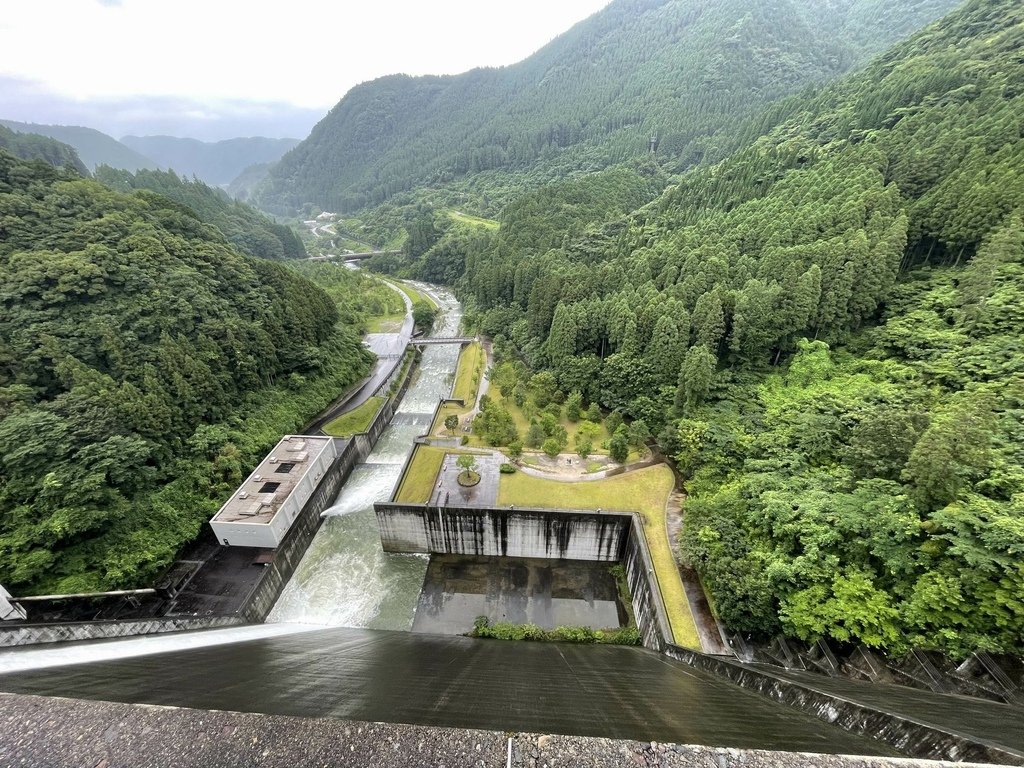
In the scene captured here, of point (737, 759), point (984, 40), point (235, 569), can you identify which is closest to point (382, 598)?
point (235, 569)

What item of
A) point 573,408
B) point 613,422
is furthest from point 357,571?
point 613,422

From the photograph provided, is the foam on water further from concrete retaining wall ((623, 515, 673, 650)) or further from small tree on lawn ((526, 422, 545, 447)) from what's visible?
small tree on lawn ((526, 422, 545, 447))

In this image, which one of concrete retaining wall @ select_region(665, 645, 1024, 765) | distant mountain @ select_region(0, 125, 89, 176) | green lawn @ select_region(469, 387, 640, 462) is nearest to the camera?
concrete retaining wall @ select_region(665, 645, 1024, 765)

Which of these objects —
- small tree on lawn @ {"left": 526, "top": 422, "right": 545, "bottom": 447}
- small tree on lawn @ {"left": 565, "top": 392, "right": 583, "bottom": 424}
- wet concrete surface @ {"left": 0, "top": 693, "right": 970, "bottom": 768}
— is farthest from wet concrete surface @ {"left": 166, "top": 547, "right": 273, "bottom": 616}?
small tree on lawn @ {"left": 565, "top": 392, "right": 583, "bottom": 424}

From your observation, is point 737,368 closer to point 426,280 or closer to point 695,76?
point 426,280

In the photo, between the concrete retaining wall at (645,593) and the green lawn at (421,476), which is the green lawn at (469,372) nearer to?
the green lawn at (421,476)

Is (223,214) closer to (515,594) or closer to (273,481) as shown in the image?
(273,481)
